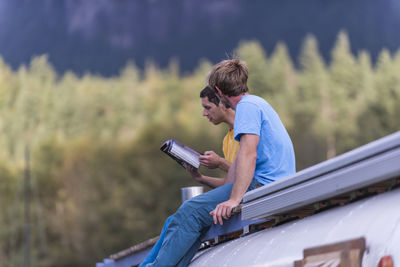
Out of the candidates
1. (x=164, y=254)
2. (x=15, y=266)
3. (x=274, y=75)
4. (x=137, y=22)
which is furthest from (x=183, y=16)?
(x=164, y=254)

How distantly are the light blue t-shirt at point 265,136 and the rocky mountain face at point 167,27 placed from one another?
124 feet

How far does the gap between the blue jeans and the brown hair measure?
0.42m

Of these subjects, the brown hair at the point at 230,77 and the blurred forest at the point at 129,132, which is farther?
the blurred forest at the point at 129,132

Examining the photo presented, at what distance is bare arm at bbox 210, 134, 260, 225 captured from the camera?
271 centimetres

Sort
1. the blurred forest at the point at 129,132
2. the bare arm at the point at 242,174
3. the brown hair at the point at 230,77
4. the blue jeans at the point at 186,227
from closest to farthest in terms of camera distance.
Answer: the bare arm at the point at 242,174 → the blue jeans at the point at 186,227 → the brown hair at the point at 230,77 → the blurred forest at the point at 129,132

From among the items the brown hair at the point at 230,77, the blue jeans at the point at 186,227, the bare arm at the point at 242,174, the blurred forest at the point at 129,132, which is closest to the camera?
the bare arm at the point at 242,174

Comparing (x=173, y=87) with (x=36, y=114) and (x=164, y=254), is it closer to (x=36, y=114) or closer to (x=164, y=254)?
(x=36, y=114)

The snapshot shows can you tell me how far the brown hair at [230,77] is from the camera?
2.99 m

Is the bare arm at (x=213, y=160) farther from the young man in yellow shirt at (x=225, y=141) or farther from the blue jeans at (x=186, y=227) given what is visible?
the blue jeans at (x=186, y=227)

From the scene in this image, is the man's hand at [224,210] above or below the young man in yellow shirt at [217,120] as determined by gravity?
below

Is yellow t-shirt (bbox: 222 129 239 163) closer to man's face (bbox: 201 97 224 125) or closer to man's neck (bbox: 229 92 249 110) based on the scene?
man's face (bbox: 201 97 224 125)

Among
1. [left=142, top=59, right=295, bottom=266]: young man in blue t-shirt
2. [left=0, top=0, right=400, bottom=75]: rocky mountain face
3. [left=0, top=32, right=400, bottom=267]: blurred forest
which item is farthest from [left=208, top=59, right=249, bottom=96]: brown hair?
A: [left=0, top=0, right=400, bottom=75]: rocky mountain face

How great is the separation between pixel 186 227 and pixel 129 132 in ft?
109

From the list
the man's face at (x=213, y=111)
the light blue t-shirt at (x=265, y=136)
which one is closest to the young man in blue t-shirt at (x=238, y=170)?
the light blue t-shirt at (x=265, y=136)
